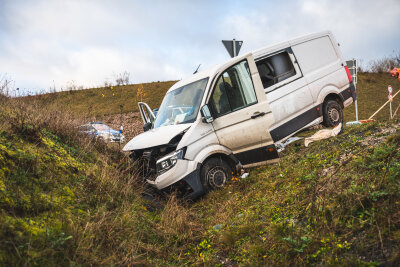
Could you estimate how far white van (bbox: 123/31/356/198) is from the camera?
15.8ft

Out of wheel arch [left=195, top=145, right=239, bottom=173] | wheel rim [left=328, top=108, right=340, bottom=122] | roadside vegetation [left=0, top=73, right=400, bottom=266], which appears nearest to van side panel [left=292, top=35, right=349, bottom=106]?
wheel rim [left=328, top=108, right=340, bottom=122]

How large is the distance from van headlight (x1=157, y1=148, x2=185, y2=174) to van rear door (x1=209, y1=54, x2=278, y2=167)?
867mm

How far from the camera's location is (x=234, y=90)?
5336 mm

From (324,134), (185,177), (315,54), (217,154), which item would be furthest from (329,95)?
(185,177)

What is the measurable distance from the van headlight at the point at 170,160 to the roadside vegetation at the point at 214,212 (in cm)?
62

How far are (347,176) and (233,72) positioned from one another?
10.0 feet

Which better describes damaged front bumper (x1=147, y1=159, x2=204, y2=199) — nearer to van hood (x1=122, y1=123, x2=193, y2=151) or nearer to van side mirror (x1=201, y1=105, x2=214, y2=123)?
van hood (x1=122, y1=123, x2=193, y2=151)

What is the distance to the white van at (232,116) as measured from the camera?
4.82 m

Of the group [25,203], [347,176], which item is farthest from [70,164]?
[347,176]

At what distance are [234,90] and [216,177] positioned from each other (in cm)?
172

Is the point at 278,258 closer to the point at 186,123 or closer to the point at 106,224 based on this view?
the point at 106,224

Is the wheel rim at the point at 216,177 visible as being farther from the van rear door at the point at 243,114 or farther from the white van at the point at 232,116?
the van rear door at the point at 243,114

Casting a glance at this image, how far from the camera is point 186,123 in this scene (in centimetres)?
508

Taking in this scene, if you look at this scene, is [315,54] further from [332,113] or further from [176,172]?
[176,172]
